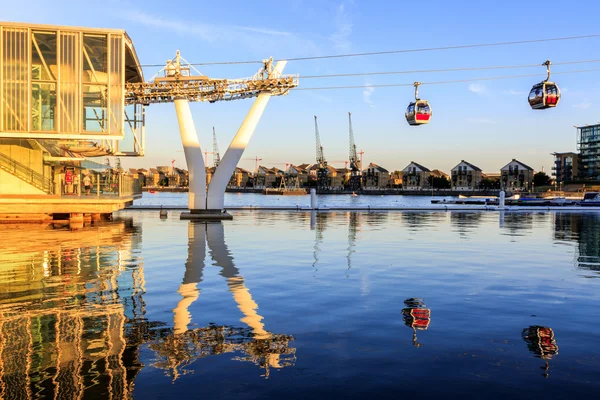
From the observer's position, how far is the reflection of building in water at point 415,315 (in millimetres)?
8398

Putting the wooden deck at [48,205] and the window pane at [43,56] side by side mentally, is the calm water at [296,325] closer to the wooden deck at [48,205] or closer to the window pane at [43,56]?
the wooden deck at [48,205]

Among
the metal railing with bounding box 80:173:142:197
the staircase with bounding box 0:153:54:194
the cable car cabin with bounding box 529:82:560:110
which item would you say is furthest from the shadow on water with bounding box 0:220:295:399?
the metal railing with bounding box 80:173:142:197

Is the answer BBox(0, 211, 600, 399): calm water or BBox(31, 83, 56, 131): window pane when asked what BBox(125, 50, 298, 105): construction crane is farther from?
BBox(0, 211, 600, 399): calm water

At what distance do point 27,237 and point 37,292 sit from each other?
12979 mm

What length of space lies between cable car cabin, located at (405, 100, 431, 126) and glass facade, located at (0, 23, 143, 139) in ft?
53.4

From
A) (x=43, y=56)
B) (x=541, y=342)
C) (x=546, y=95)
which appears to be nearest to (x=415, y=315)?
(x=541, y=342)

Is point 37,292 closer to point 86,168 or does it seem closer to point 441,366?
point 441,366

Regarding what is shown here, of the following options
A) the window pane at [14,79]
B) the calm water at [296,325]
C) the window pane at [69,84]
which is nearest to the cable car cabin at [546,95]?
the calm water at [296,325]

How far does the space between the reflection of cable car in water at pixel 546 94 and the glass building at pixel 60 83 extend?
71.2ft

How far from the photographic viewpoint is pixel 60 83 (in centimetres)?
2902

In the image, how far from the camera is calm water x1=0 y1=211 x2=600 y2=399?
595cm

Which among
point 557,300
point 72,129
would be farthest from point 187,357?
point 72,129

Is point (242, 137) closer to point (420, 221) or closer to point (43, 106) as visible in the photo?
point (43, 106)

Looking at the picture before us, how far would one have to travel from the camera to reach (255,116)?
34219 mm
